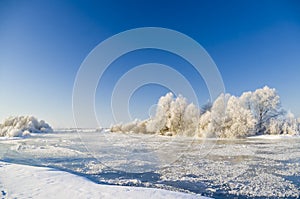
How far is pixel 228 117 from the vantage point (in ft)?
103

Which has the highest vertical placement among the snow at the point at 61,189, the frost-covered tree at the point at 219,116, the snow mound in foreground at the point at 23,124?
the frost-covered tree at the point at 219,116

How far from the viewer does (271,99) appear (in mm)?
32719

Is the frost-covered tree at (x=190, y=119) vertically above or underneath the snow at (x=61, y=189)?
above

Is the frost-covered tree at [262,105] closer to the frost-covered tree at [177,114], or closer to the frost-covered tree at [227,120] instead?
the frost-covered tree at [227,120]

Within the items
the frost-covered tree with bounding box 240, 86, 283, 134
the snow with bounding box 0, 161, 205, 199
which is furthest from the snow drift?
the snow with bounding box 0, 161, 205, 199

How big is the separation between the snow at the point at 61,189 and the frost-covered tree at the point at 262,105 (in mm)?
31631

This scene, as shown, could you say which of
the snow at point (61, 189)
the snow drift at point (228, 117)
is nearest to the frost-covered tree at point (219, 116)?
the snow drift at point (228, 117)

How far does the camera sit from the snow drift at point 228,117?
30.5 m

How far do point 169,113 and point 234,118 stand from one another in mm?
11045

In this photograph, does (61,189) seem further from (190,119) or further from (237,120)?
(190,119)

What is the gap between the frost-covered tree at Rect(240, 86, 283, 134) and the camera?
Answer: 32562mm

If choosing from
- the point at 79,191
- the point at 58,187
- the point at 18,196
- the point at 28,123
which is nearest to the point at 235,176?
the point at 79,191

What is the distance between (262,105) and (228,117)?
6507 mm

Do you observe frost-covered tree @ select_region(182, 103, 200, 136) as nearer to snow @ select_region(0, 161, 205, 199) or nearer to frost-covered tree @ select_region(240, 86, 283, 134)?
frost-covered tree @ select_region(240, 86, 283, 134)
